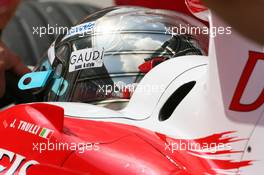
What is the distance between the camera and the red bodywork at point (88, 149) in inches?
36.8

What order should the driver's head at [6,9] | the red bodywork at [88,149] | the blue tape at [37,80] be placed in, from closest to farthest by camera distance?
1. the red bodywork at [88,149]
2. the blue tape at [37,80]
3. the driver's head at [6,9]

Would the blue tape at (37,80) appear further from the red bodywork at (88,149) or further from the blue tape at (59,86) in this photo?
the red bodywork at (88,149)

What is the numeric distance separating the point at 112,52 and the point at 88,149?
257 mm

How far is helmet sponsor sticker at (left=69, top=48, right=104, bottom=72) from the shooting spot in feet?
3.94

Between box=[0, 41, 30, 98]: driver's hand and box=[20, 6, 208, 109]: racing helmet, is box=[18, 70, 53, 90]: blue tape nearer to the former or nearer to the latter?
box=[20, 6, 208, 109]: racing helmet

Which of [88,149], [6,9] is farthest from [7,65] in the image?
[88,149]

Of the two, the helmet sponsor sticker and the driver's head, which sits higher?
the driver's head

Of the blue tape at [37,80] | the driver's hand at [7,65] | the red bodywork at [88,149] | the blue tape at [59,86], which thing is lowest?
the red bodywork at [88,149]

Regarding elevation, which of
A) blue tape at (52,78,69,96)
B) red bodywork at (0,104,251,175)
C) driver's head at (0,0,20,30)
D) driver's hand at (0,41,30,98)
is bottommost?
red bodywork at (0,104,251,175)

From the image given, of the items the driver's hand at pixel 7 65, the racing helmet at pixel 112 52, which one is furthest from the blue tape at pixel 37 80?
the driver's hand at pixel 7 65

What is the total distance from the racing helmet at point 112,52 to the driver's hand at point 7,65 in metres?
0.13

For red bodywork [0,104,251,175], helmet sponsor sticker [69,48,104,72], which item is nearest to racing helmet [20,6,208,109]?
helmet sponsor sticker [69,48,104,72]

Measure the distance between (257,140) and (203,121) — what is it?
84 mm

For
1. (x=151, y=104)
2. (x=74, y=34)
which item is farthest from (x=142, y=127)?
(x=74, y=34)
